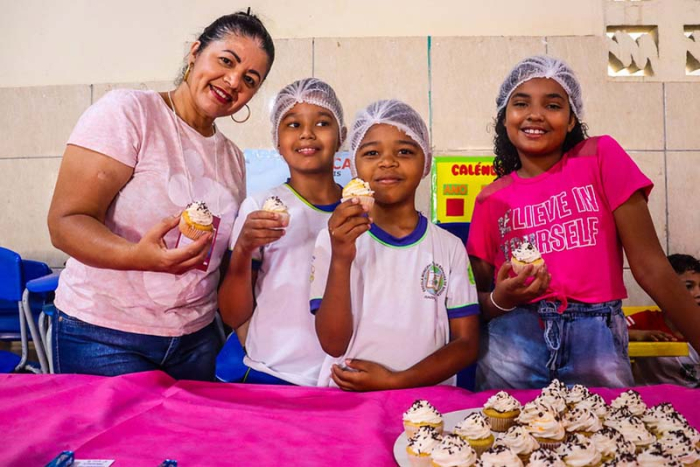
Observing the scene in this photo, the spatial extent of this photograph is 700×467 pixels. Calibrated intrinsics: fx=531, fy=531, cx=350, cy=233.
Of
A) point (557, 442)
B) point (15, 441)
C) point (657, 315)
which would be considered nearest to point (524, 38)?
point (657, 315)

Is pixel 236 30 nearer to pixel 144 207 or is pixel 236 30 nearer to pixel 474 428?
pixel 144 207

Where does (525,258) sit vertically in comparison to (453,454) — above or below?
above

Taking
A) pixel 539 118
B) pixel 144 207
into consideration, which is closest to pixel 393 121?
pixel 539 118

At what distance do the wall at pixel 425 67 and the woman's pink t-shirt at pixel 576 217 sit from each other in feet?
6.76

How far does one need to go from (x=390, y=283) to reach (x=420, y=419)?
0.75 m

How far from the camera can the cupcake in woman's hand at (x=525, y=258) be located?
193cm

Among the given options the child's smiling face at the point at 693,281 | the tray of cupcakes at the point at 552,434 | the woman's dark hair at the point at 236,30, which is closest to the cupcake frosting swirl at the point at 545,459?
the tray of cupcakes at the point at 552,434

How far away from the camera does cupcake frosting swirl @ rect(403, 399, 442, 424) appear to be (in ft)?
4.51

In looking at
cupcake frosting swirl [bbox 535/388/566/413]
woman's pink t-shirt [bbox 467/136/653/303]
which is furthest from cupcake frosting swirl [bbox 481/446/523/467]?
woman's pink t-shirt [bbox 467/136/653/303]

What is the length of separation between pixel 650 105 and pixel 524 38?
3.73 ft

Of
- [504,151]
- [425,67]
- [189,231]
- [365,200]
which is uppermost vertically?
[425,67]

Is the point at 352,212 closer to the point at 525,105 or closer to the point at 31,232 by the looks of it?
the point at 525,105

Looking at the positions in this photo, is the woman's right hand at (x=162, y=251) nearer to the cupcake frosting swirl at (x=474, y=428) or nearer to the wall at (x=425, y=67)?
the cupcake frosting swirl at (x=474, y=428)

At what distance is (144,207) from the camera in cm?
202
